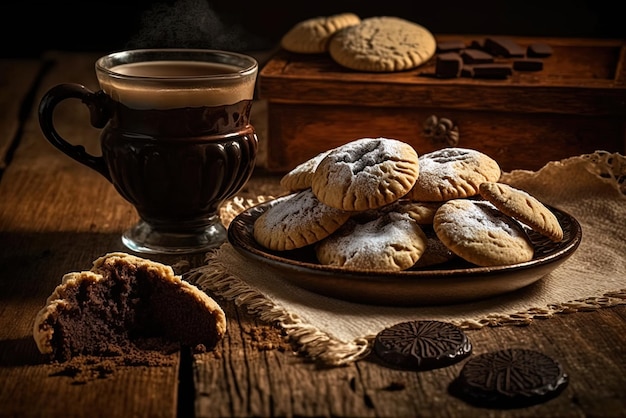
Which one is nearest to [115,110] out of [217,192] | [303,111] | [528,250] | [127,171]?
[127,171]

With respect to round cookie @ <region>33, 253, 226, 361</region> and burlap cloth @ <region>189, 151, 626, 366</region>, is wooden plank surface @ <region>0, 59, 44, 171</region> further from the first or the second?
round cookie @ <region>33, 253, 226, 361</region>

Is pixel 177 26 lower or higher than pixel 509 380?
higher

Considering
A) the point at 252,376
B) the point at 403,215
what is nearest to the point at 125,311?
the point at 252,376

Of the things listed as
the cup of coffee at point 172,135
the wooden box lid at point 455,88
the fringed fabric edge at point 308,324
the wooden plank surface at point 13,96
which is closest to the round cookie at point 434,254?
the fringed fabric edge at point 308,324

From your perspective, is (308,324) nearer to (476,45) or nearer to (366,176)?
(366,176)

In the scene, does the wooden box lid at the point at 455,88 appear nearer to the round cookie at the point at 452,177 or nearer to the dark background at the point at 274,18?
the round cookie at the point at 452,177

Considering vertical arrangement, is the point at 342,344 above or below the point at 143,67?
below

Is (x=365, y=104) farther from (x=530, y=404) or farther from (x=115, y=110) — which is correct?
(x=530, y=404)
